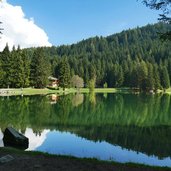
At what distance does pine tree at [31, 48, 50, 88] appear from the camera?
10438 centimetres

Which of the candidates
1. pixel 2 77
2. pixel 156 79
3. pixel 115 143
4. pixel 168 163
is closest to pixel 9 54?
pixel 2 77

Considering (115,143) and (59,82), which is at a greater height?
(59,82)

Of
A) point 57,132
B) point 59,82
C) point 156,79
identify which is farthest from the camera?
point 156,79

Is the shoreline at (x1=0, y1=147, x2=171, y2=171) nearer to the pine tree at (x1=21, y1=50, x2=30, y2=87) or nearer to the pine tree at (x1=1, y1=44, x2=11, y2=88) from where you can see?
the pine tree at (x1=1, y1=44, x2=11, y2=88)

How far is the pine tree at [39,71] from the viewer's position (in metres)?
104

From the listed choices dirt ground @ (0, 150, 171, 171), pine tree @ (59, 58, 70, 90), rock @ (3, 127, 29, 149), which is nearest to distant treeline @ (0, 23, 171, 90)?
pine tree @ (59, 58, 70, 90)

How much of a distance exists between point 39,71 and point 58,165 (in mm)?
93488

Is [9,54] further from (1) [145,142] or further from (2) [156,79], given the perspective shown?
(1) [145,142]

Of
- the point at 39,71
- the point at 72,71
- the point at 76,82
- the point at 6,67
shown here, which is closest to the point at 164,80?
the point at 76,82

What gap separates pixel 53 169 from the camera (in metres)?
12.3

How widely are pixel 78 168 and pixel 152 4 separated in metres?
7.70

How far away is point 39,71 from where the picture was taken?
344 feet

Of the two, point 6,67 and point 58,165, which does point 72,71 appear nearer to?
point 6,67

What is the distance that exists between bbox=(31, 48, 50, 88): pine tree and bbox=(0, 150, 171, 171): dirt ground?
298ft
